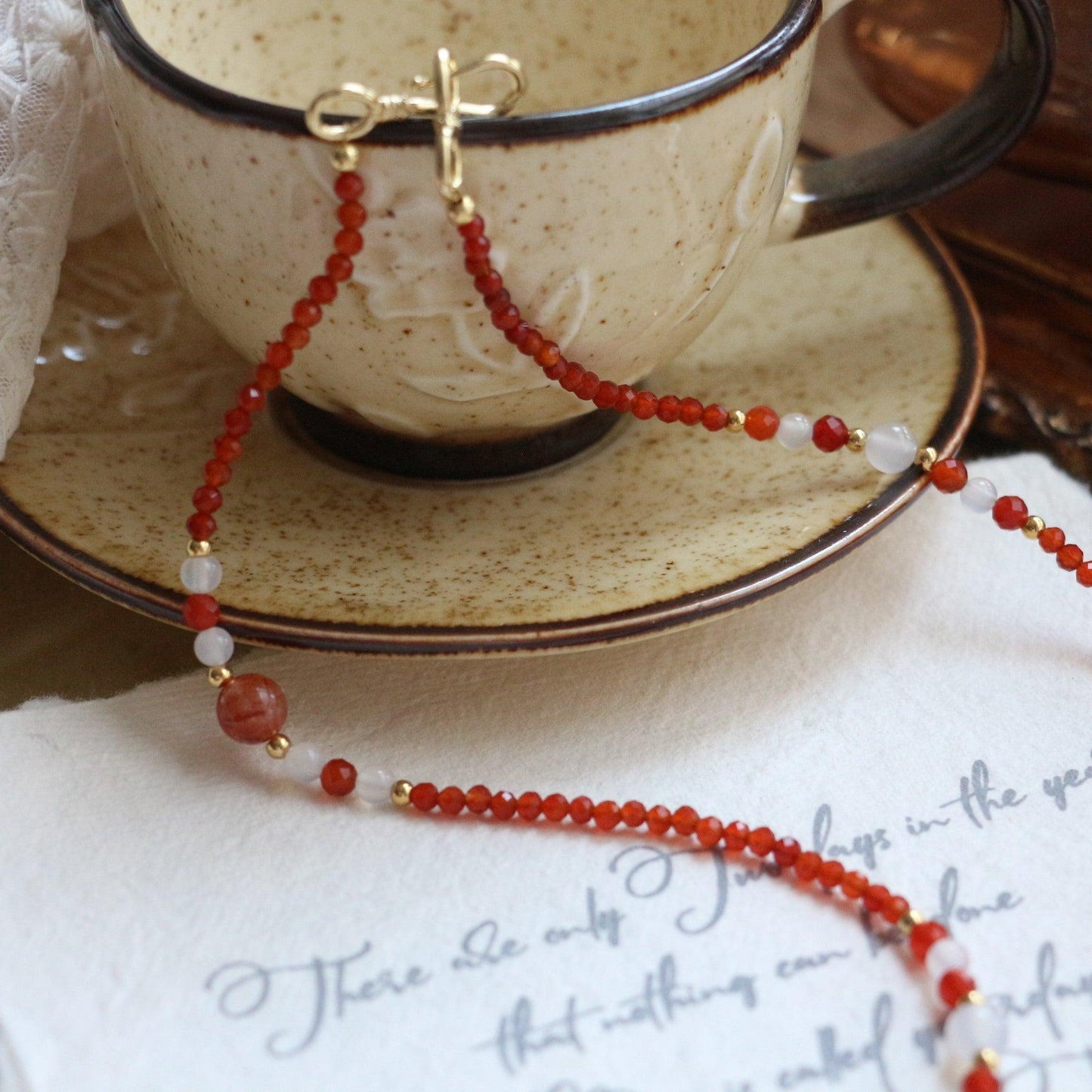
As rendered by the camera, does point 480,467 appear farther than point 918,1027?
Yes

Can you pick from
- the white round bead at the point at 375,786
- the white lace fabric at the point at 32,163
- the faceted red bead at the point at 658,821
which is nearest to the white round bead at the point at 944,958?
the faceted red bead at the point at 658,821

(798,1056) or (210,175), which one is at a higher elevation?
(210,175)

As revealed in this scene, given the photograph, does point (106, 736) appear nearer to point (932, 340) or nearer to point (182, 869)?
point (182, 869)


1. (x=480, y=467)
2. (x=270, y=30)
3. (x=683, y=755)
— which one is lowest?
(x=683, y=755)

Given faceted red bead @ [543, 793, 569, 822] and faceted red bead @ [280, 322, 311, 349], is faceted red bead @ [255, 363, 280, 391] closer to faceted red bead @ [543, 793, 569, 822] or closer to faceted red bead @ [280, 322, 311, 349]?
faceted red bead @ [280, 322, 311, 349]

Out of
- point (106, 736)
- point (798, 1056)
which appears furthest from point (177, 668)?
point (798, 1056)

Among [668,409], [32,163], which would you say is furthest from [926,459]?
[32,163]

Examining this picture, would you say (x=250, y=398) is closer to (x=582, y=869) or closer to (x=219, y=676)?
(x=219, y=676)
